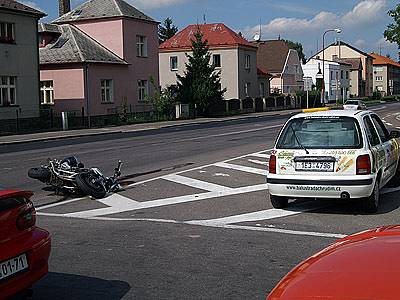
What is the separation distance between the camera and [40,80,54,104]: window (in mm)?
45375

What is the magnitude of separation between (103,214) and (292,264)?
4211 millimetres

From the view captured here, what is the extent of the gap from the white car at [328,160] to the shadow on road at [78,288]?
4100 millimetres

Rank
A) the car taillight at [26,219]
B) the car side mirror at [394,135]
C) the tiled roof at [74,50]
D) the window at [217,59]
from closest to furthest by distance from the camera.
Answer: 1. the car taillight at [26,219]
2. the car side mirror at [394,135]
3. the tiled roof at [74,50]
4. the window at [217,59]

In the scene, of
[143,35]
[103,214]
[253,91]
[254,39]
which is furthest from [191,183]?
[254,39]

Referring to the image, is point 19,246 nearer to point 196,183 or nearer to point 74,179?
point 74,179

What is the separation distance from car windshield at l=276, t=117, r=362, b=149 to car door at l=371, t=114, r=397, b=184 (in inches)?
45.6

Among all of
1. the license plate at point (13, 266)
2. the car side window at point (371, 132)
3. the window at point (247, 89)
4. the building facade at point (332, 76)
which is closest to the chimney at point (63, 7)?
the window at point (247, 89)

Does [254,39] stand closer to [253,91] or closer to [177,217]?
[253,91]

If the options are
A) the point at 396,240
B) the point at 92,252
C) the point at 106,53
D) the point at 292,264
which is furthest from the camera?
the point at 106,53

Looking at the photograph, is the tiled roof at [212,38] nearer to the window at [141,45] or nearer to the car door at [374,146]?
the window at [141,45]

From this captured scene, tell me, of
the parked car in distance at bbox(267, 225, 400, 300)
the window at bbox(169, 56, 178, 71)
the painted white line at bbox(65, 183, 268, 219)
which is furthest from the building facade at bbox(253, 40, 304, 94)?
the parked car in distance at bbox(267, 225, 400, 300)

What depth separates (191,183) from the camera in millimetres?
13164

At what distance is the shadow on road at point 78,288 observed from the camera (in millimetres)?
5691

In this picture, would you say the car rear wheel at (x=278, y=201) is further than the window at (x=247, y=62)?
No
